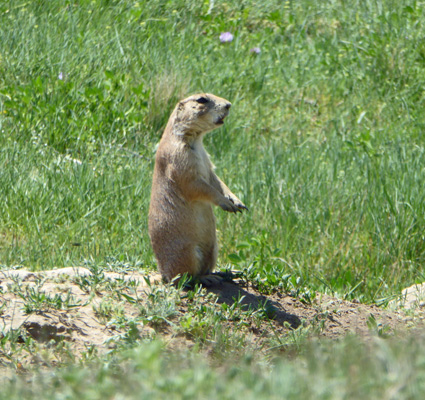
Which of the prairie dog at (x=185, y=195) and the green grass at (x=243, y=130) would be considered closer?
the prairie dog at (x=185, y=195)

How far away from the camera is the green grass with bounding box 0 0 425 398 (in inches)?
217

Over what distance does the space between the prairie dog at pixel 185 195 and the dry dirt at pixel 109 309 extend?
23 cm

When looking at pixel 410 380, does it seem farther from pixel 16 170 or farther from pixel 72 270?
pixel 16 170

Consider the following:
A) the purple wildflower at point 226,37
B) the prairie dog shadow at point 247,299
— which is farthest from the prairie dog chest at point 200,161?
the purple wildflower at point 226,37

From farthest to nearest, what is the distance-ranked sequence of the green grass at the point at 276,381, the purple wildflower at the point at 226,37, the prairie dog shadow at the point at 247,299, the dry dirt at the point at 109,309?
the purple wildflower at the point at 226,37 → the prairie dog shadow at the point at 247,299 → the dry dirt at the point at 109,309 → the green grass at the point at 276,381

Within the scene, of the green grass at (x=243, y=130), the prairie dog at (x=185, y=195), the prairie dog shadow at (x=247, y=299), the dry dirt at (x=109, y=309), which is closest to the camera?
the dry dirt at (x=109, y=309)

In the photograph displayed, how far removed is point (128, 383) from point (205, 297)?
230 cm

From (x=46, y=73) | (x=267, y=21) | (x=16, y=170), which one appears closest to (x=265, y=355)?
(x=16, y=170)

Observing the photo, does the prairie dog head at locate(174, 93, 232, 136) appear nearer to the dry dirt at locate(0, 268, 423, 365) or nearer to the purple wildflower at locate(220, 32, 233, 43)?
the dry dirt at locate(0, 268, 423, 365)

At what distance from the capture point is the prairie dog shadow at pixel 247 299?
449 centimetres

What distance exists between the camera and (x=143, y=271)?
5.00 m

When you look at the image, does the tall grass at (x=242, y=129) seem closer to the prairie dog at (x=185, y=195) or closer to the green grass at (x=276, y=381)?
the prairie dog at (x=185, y=195)

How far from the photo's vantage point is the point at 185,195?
463 centimetres

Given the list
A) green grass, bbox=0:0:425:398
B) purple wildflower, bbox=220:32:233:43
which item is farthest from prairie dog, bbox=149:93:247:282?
purple wildflower, bbox=220:32:233:43
